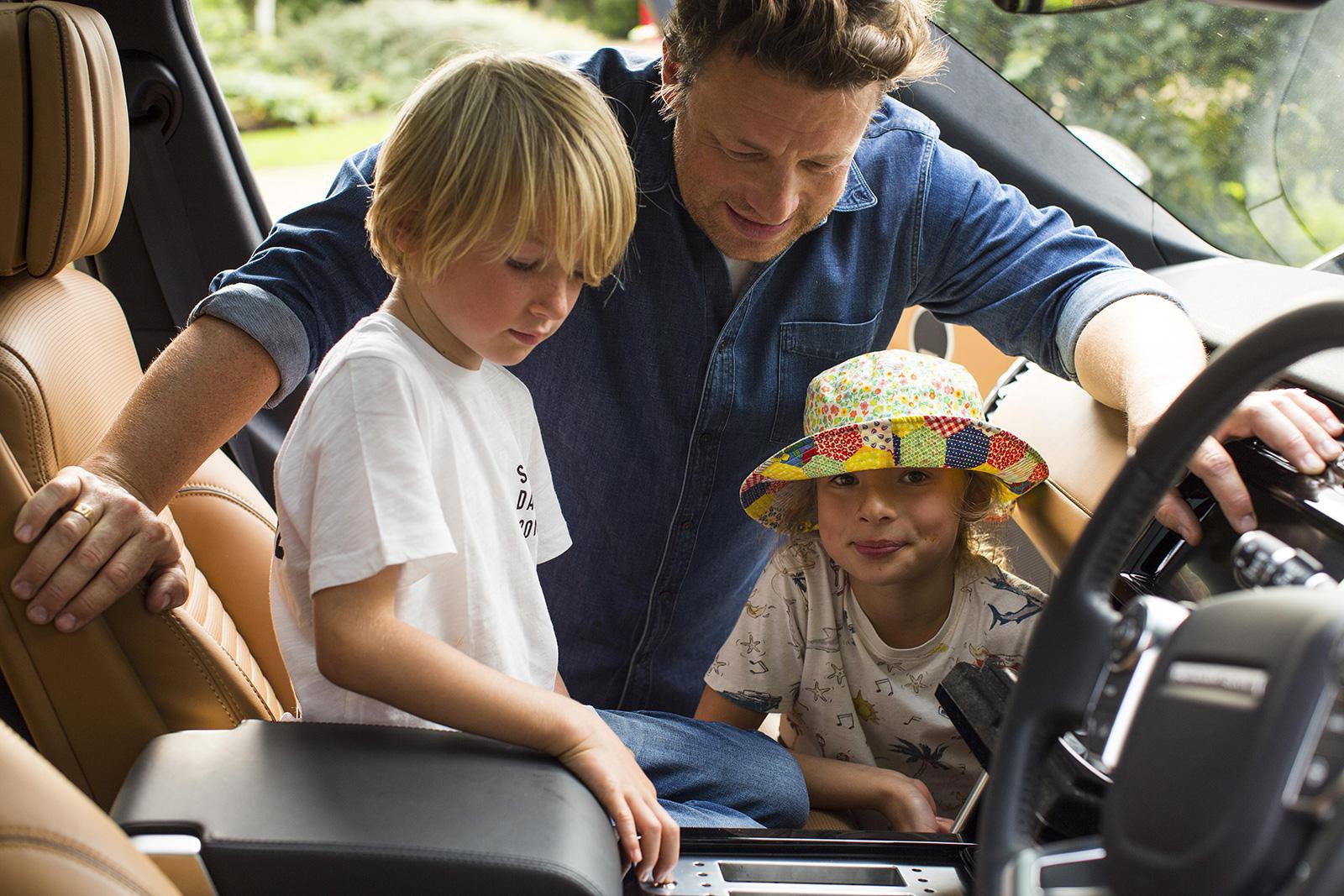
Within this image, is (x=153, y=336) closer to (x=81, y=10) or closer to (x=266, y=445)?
(x=266, y=445)

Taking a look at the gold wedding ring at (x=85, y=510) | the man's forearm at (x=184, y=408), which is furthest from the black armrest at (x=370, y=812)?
the man's forearm at (x=184, y=408)

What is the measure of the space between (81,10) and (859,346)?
1030 mm

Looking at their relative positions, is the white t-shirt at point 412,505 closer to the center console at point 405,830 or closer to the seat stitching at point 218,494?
the center console at point 405,830

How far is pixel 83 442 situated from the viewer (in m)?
1.32

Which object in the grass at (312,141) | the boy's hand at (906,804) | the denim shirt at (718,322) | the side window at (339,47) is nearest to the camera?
the boy's hand at (906,804)

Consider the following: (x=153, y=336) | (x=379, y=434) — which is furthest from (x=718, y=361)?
(x=153, y=336)

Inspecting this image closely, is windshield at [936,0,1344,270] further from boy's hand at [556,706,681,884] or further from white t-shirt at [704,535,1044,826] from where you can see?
boy's hand at [556,706,681,884]

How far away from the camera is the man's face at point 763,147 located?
137cm

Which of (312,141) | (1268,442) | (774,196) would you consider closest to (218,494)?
(774,196)

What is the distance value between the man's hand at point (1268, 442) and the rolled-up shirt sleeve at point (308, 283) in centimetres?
91

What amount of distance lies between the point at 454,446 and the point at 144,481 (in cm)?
41

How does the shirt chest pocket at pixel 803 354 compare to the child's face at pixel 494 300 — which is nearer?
the child's face at pixel 494 300

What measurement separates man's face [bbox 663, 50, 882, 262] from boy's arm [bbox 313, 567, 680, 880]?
0.66 m

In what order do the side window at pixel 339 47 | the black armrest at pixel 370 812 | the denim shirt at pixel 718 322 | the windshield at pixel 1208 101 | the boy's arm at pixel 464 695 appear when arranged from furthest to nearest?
the side window at pixel 339 47 < the windshield at pixel 1208 101 < the denim shirt at pixel 718 322 < the boy's arm at pixel 464 695 < the black armrest at pixel 370 812
